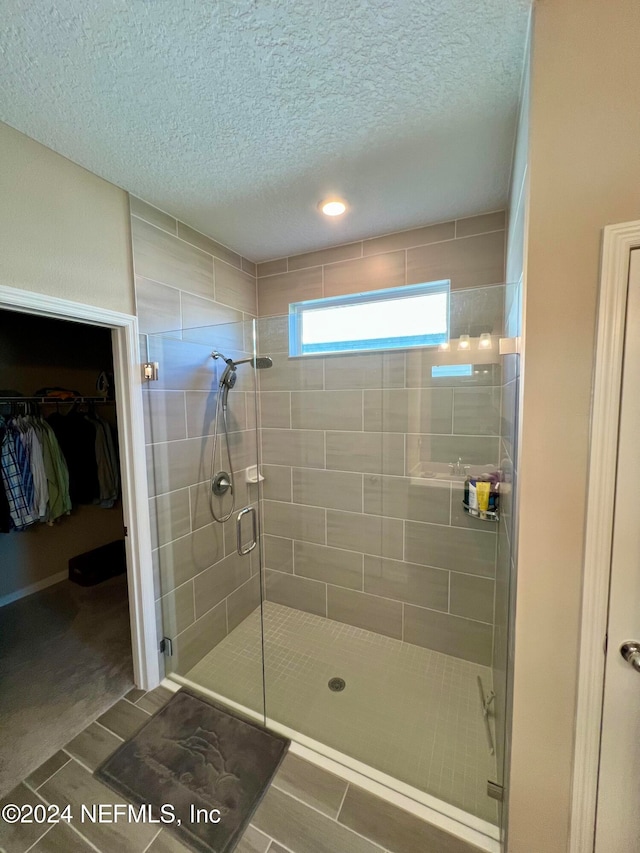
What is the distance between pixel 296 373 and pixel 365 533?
1.18 meters

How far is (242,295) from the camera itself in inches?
93.3

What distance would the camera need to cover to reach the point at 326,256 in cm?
223

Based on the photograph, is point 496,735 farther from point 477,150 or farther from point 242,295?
point 242,295

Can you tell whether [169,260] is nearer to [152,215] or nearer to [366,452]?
[152,215]

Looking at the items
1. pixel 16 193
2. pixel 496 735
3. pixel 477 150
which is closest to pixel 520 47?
pixel 477 150

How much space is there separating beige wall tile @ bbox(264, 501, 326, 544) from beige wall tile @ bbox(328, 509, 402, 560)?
8 centimetres

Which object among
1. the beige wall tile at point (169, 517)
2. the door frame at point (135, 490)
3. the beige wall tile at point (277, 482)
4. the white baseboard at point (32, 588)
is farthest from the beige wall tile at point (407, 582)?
the white baseboard at point (32, 588)

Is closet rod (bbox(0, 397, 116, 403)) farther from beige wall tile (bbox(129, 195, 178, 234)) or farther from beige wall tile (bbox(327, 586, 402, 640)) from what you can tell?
beige wall tile (bbox(327, 586, 402, 640))

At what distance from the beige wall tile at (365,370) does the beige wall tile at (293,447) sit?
1.26ft

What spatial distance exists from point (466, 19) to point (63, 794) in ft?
9.82

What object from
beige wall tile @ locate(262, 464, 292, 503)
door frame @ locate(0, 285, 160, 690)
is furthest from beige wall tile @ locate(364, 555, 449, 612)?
door frame @ locate(0, 285, 160, 690)

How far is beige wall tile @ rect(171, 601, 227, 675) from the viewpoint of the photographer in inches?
78.0

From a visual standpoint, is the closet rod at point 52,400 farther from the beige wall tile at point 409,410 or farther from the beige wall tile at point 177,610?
the beige wall tile at point 409,410

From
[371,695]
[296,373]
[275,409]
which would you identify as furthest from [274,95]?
[371,695]
